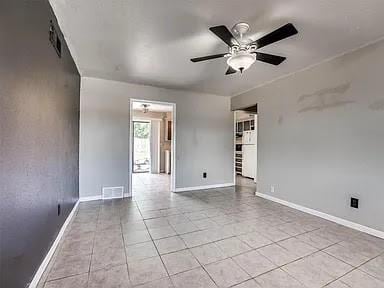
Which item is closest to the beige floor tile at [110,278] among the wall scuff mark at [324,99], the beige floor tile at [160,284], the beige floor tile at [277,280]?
the beige floor tile at [160,284]

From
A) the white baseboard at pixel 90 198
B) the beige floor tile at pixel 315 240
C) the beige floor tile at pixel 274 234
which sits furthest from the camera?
the white baseboard at pixel 90 198

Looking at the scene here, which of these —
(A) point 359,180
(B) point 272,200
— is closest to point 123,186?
(B) point 272,200

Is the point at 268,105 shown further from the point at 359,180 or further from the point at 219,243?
the point at 219,243

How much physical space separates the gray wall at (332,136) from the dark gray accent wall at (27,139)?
3.62 meters

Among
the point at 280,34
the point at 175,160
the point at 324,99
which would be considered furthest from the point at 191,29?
the point at 175,160

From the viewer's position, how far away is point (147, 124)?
844 cm

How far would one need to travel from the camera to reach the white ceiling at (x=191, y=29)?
1.87 m

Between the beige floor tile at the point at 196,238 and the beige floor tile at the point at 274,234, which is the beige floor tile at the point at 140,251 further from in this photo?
the beige floor tile at the point at 274,234

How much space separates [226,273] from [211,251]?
0.37 meters

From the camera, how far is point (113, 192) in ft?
13.4

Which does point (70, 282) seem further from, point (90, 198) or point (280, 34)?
point (280, 34)

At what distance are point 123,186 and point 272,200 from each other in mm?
3099

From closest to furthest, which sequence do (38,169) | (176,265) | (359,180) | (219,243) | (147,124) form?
1. (38,169)
2. (176,265)
3. (219,243)
4. (359,180)
5. (147,124)

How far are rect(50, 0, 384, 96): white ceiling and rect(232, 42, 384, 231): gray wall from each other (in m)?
0.31
